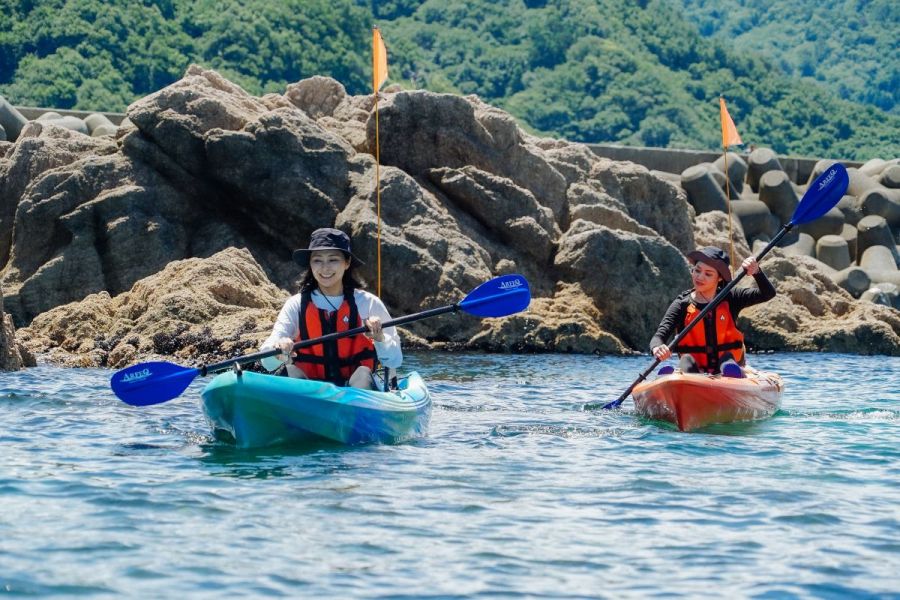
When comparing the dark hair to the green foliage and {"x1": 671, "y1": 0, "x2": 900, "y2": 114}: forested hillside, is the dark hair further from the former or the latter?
{"x1": 671, "y1": 0, "x2": 900, "y2": 114}: forested hillside

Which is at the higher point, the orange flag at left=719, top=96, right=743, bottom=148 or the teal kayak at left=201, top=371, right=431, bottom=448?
the orange flag at left=719, top=96, right=743, bottom=148

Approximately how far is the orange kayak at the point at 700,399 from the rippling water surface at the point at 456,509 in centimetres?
11

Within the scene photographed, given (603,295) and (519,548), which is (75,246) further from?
(519,548)

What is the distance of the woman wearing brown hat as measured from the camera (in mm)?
9609

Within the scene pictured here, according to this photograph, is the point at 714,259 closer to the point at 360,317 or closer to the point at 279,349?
the point at 360,317

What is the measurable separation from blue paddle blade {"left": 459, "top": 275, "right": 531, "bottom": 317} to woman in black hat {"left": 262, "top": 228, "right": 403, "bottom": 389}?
2.66 ft

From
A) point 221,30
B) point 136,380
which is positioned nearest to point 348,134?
point 136,380

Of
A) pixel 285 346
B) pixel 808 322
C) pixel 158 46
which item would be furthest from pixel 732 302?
pixel 158 46

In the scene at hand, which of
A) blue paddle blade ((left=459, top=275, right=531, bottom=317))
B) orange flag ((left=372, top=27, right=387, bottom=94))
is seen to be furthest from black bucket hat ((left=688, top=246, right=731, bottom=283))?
orange flag ((left=372, top=27, right=387, bottom=94))

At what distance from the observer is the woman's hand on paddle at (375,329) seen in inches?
303

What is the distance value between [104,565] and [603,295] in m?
10.7

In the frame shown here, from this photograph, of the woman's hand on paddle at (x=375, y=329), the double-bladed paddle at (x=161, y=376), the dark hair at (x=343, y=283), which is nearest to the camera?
the double-bladed paddle at (x=161, y=376)

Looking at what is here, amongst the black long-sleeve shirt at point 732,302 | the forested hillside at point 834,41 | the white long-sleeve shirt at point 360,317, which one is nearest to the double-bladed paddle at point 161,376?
the white long-sleeve shirt at point 360,317

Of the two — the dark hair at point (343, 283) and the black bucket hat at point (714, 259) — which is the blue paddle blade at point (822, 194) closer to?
the black bucket hat at point (714, 259)
